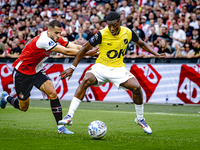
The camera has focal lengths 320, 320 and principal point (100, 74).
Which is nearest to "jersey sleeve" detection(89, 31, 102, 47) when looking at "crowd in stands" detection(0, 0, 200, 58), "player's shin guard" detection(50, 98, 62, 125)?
"player's shin guard" detection(50, 98, 62, 125)

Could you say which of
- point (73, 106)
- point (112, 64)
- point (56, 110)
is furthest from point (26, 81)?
point (112, 64)

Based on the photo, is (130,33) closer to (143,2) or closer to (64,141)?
(64,141)

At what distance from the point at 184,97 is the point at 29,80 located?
7275 millimetres

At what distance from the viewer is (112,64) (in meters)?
6.98

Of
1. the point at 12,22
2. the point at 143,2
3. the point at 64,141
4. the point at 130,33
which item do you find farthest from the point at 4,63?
the point at 64,141

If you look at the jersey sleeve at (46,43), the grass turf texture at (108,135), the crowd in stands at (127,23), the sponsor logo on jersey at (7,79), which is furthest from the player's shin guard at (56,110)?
the sponsor logo on jersey at (7,79)

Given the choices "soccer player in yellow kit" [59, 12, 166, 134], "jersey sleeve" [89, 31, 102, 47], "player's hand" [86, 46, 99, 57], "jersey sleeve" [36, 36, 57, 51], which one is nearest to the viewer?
"jersey sleeve" [36, 36, 57, 51]

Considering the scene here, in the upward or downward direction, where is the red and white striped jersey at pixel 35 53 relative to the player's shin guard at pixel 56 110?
upward

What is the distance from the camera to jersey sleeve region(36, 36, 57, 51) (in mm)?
6503

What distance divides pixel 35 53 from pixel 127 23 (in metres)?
9.17

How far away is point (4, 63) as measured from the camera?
49.6 feet

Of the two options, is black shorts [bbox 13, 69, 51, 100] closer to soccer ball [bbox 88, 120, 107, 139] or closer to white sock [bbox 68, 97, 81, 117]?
white sock [bbox 68, 97, 81, 117]

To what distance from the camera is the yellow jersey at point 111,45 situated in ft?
22.6

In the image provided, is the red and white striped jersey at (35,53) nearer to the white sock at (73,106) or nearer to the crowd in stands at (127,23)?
the white sock at (73,106)
